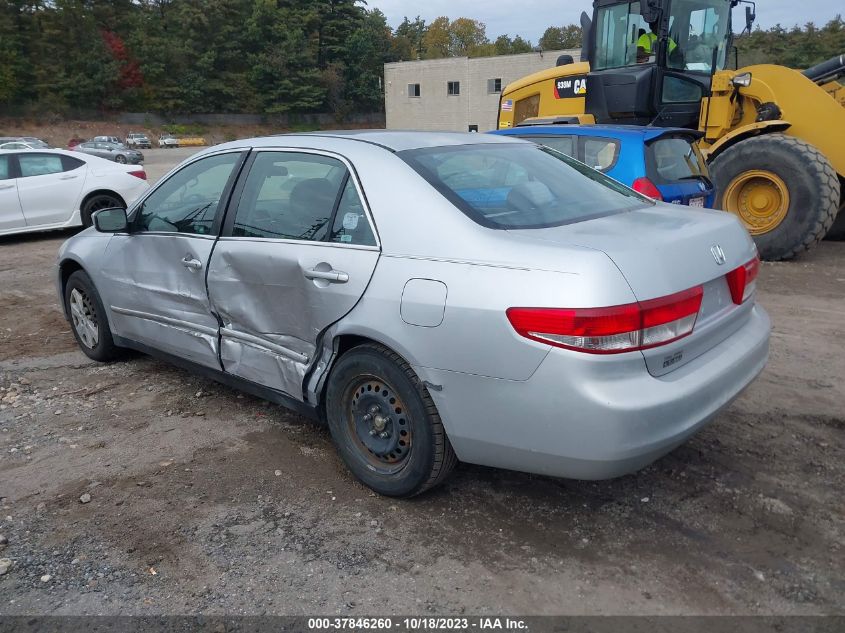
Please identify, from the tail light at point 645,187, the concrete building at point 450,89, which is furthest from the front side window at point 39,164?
the concrete building at point 450,89

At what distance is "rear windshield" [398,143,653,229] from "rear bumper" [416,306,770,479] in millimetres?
712

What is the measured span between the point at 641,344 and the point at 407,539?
1.27 metres

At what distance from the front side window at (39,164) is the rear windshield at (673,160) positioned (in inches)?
366

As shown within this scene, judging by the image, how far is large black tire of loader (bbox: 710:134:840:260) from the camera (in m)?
7.96

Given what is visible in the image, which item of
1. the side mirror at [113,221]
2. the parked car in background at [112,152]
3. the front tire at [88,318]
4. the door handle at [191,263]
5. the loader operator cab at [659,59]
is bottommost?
the parked car in background at [112,152]

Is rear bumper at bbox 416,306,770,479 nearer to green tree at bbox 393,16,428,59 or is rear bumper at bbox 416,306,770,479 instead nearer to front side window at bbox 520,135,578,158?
front side window at bbox 520,135,578,158

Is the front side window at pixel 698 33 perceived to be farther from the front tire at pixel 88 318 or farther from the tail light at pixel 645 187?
the front tire at pixel 88 318

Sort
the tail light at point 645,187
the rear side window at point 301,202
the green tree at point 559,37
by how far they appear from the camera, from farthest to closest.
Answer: the green tree at point 559,37 < the tail light at point 645,187 < the rear side window at point 301,202

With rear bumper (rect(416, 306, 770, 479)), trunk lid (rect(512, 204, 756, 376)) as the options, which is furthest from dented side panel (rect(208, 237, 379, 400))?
trunk lid (rect(512, 204, 756, 376))

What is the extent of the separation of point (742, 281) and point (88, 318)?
14.4ft

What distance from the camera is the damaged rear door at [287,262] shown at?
10.6 ft

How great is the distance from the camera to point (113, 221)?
448 cm

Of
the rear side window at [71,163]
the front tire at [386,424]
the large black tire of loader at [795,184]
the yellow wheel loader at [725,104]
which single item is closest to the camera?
the front tire at [386,424]

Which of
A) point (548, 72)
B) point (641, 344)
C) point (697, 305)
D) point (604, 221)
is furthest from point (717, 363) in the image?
point (548, 72)
